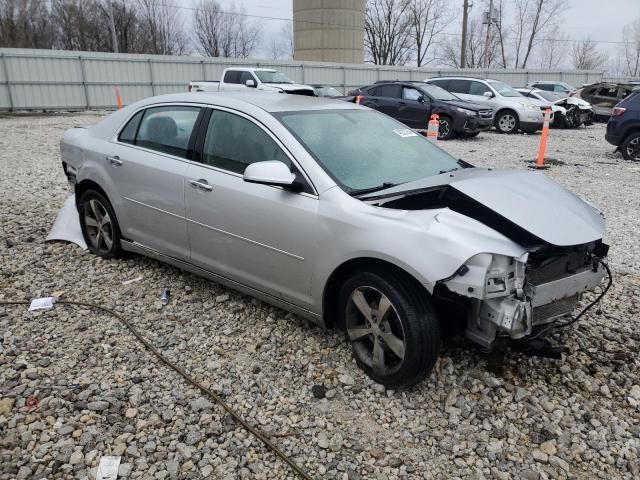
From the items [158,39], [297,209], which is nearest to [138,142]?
[297,209]

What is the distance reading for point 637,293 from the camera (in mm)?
4559

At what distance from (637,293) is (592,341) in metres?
1.18

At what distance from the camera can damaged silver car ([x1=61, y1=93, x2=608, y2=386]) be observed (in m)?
2.83

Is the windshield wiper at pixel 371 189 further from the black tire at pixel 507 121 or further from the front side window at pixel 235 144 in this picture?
the black tire at pixel 507 121

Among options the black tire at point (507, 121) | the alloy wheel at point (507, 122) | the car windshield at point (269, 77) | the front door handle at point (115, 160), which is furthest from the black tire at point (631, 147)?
the car windshield at point (269, 77)

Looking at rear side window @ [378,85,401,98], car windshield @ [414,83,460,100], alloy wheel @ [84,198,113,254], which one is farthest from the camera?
rear side window @ [378,85,401,98]

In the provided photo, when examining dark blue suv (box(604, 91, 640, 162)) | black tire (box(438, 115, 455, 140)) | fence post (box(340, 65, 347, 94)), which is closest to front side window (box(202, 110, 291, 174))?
dark blue suv (box(604, 91, 640, 162))

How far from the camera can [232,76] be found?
20.1m

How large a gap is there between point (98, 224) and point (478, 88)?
1543 cm

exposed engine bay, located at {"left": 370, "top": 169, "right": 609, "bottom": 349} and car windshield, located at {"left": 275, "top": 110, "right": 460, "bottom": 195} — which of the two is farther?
car windshield, located at {"left": 275, "top": 110, "right": 460, "bottom": 195}

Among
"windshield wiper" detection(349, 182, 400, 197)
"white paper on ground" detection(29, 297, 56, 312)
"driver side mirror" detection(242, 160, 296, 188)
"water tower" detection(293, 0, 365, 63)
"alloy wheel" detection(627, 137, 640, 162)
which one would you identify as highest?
"water tower" detection(293, 0, 365, 63)

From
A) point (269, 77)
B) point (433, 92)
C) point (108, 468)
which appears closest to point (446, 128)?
point (433, 92)

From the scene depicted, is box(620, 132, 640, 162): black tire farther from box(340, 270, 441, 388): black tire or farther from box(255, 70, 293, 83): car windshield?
box(255, 70, 293, 83): car windshield

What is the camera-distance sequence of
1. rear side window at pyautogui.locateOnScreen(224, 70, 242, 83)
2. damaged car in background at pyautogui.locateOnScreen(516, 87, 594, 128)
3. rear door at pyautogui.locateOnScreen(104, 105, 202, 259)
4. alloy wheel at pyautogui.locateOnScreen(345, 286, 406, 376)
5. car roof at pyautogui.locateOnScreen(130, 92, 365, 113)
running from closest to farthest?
alloy wheel at pyautogui.locateOnScreen(345, 286, 406, 376) → car roof at pyautogui.locateOnScreen(130, 92, 365, 113) → rear door at pyautogui.locateOnScreen(104, 105, 202, 259) → damaged car in background at pyautogui.locateOnScreen(516, 87, 594, 128) → rear side window at pyautogui.locateOnScreen(224, 70, 242, 83)
